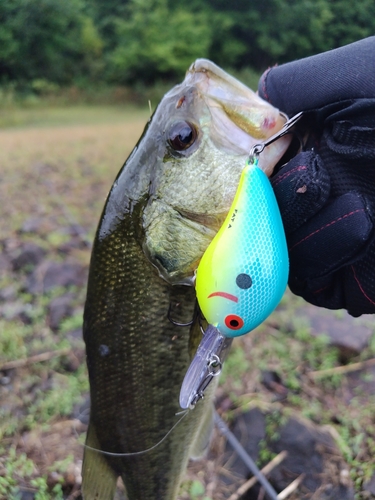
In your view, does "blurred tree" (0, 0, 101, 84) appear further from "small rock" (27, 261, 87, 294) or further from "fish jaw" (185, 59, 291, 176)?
"fish jaw" (185, 59, 291, 176)

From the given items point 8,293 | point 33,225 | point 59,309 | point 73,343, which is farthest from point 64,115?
point 73,343

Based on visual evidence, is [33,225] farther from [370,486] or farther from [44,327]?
[370,486]

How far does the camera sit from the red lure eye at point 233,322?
1.17m

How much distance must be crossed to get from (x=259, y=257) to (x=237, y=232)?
9 centimetres

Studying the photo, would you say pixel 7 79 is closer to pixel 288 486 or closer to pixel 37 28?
pixel 37 28

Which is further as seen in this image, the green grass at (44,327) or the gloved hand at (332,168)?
the green grass at (44,327)

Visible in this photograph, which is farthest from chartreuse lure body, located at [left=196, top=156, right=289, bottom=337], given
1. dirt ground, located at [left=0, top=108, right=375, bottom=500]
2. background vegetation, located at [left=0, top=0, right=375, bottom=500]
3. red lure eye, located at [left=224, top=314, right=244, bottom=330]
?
dirt ground, located at [left=0, top=108, right=375, bottom=500]

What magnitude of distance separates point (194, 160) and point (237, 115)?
0.68 feet

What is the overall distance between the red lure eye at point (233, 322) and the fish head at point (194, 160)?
0.29 metres

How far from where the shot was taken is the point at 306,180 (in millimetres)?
1300

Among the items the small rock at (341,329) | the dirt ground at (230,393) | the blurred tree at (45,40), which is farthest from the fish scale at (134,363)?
the blurred tree at (45,40)

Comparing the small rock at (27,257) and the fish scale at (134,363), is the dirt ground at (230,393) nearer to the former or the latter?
the small rock at (27,257)

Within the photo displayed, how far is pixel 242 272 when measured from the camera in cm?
115

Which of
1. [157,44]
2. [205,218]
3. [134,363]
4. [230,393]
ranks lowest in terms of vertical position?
[157,44]
